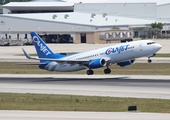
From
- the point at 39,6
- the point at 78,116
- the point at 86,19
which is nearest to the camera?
the point at 78,116

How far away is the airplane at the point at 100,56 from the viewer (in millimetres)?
60875

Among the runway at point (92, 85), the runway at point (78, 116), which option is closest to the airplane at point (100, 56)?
the runway at point (92, 85)

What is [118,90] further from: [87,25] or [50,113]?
[87,25]

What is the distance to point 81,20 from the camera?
164 metres

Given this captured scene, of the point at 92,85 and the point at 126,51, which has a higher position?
the point at 126,51

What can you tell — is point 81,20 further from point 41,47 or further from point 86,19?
point 41,47

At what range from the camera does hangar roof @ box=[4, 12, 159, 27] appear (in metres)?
160

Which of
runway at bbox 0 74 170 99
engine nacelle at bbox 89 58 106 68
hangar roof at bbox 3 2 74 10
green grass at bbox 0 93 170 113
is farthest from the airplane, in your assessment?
hangar roof at bbox 3 2 74 10

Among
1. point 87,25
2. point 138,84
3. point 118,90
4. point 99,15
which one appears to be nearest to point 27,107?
point 118,90

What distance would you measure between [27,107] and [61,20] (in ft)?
398

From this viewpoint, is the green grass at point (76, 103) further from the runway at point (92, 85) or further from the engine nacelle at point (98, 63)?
the engine nacelle at point (98, 63)

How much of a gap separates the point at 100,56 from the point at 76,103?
21.2 meters

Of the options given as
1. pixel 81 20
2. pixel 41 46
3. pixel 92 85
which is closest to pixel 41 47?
pixel 41 46

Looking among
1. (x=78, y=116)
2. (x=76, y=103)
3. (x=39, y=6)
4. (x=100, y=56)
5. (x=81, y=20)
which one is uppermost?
(x=39, y=6)
